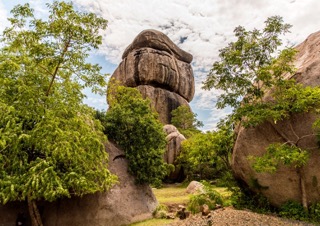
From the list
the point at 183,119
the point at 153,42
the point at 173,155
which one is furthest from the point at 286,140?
the point at 153,42

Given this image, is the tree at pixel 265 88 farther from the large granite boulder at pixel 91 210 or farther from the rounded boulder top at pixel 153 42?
the rounded boulder top at pixel 153 42

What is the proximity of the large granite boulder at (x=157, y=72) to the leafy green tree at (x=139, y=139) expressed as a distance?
25.4 m

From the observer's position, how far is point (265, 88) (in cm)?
1111

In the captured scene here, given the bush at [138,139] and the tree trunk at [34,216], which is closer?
the tree trunk at [34,216]

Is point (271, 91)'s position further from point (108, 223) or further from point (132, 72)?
point (132, 72)

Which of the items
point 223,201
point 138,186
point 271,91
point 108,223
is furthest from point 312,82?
point 108,223

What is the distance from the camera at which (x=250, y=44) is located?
1090cm

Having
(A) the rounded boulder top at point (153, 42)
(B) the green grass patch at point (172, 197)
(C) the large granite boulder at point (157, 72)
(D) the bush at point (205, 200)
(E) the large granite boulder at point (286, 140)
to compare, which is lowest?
(B) the green grass patch at point (172, 197)

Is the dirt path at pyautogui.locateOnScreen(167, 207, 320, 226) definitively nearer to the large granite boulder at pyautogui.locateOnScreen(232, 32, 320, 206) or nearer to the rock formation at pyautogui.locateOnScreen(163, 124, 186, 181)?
the large granite boulder at pyautogui.locateOnScreen(232, 32, 320, 206)

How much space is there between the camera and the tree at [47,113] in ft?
27.2

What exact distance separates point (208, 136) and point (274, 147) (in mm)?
4737

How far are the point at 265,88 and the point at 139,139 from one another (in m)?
6.98

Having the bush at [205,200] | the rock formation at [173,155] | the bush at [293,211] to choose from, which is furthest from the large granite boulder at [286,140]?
the rock formation at [173,155]

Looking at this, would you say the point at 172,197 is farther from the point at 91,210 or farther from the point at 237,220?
the point at 237,220
